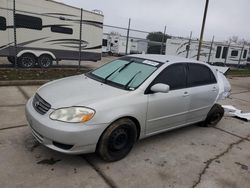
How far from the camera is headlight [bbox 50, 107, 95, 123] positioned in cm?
290

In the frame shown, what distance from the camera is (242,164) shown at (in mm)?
3674

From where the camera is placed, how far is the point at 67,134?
2.82 m

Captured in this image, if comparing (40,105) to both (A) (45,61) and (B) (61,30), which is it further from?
(B) (61,30)

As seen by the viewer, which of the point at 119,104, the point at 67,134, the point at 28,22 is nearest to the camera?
the point at 67,134

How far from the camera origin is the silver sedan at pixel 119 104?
2936 millimetres

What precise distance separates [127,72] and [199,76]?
5.14ft

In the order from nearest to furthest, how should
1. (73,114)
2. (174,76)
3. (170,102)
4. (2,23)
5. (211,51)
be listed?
(73,114)
(170,102)
(174,76)
(2,23)
(211,51)

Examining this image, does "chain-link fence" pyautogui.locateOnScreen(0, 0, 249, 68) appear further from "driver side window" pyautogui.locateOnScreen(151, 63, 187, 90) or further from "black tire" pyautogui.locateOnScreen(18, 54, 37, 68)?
"driver side window" pyautogui.locateOnScreen(151, 63, 187, 90)

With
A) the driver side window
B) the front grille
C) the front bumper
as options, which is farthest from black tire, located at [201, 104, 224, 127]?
the front grille

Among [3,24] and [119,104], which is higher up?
[3,24]

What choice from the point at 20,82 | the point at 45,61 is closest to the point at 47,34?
the point at 45,61

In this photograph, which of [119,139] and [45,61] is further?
[45,61]

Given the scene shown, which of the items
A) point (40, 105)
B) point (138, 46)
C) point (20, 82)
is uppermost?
point (138, 46)

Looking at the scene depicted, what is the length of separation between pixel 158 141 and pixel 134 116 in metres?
1.10
